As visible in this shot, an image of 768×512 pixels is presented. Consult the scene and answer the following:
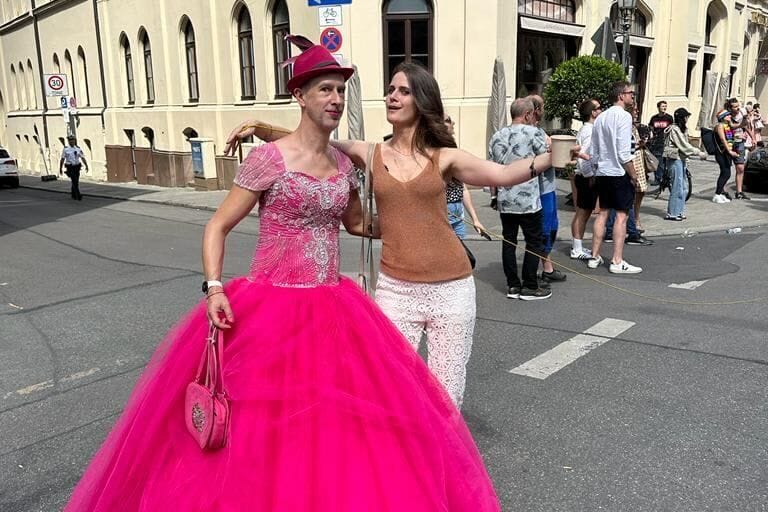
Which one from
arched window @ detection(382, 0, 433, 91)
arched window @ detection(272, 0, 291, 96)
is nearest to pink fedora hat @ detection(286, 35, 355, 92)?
arched window @ detection(382, 0, 433, 91)

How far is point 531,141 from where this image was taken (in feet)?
20.3

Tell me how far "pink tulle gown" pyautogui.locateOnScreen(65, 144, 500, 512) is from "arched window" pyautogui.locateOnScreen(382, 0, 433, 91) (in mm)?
13687

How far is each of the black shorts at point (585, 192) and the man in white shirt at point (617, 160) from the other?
17 centimetres

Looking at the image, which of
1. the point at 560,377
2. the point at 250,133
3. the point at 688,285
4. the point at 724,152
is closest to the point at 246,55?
the point at 724,152

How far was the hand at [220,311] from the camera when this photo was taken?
8.23 feet

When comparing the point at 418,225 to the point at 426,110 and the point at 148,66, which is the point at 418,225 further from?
the point at 148,66

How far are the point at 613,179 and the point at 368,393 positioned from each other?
5.87 meters

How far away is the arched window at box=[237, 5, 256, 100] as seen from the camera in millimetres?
19359

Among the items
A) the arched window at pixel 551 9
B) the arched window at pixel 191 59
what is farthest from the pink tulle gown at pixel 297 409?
the arched window at pixel 191 59

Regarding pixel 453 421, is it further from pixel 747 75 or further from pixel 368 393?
pixel 747 75

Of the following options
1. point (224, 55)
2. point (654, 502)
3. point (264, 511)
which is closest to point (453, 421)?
point (264, 511)

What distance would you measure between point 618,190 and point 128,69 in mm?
23669

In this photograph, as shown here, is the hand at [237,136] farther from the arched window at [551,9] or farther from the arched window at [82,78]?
the arched window at [82,78]

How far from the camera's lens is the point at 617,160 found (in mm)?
7402
